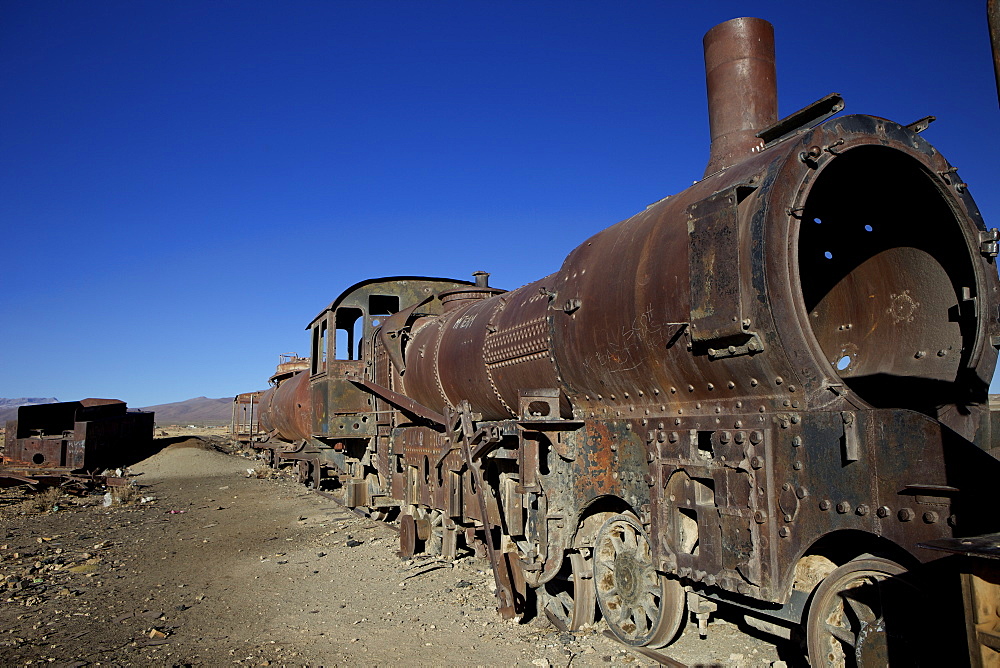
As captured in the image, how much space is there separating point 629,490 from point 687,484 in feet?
1.75

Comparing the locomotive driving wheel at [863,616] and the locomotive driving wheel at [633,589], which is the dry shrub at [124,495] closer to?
the locomotive driving wheel at [633,589]

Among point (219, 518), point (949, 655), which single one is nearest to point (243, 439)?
point (219, 518)

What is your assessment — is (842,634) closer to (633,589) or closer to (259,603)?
(633,589)

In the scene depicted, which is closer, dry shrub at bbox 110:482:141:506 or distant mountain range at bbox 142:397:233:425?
dry shrub at bbox 110:482:141:506

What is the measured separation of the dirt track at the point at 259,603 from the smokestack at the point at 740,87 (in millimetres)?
3438

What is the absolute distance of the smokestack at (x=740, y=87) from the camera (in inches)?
175

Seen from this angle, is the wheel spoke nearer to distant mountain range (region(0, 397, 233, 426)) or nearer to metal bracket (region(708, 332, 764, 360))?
metal bracket (region(708, 332, 764, 360))

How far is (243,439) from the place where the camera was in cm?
2581

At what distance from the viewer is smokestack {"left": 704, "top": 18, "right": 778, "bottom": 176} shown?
4.44 metres

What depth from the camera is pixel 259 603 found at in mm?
6219

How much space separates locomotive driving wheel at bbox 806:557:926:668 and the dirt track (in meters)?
1.27

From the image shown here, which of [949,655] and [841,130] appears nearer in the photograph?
[949,655]

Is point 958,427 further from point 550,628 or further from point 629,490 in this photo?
point 550,628

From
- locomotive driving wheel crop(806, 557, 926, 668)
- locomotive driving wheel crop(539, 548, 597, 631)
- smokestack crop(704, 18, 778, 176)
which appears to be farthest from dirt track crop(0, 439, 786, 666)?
smokestack crop(704, 18, 778, 176)
